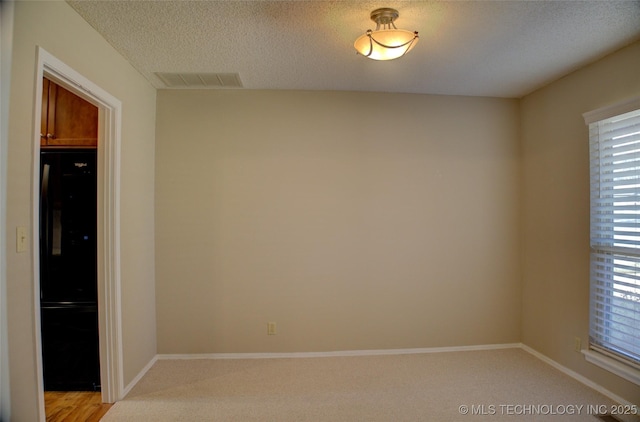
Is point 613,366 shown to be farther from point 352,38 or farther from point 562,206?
point 352,38

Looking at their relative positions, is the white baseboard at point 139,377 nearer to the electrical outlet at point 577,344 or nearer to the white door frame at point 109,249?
the white door frame at point 109,249

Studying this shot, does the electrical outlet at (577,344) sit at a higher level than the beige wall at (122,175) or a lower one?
lower

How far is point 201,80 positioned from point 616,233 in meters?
3.63

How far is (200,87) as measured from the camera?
9.78ft

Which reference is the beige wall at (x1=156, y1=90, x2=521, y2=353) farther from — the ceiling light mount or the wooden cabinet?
the ceiling light mount

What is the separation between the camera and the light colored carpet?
7.09ft

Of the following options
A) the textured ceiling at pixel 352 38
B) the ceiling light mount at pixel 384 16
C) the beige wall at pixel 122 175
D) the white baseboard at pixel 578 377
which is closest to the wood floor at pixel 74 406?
the beige wall at pixel 122 175

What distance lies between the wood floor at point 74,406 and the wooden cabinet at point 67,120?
1.94m

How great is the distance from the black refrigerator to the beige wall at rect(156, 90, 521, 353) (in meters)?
0.63

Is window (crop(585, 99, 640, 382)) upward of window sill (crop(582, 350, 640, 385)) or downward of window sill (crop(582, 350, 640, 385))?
upward

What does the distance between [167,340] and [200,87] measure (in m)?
2.48

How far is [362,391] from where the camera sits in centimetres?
243

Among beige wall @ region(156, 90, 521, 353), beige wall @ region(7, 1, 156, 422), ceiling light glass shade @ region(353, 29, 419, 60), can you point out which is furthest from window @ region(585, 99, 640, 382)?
beige wall @ region(7, 1, 156, 422)

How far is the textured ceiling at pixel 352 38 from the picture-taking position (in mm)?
1843
